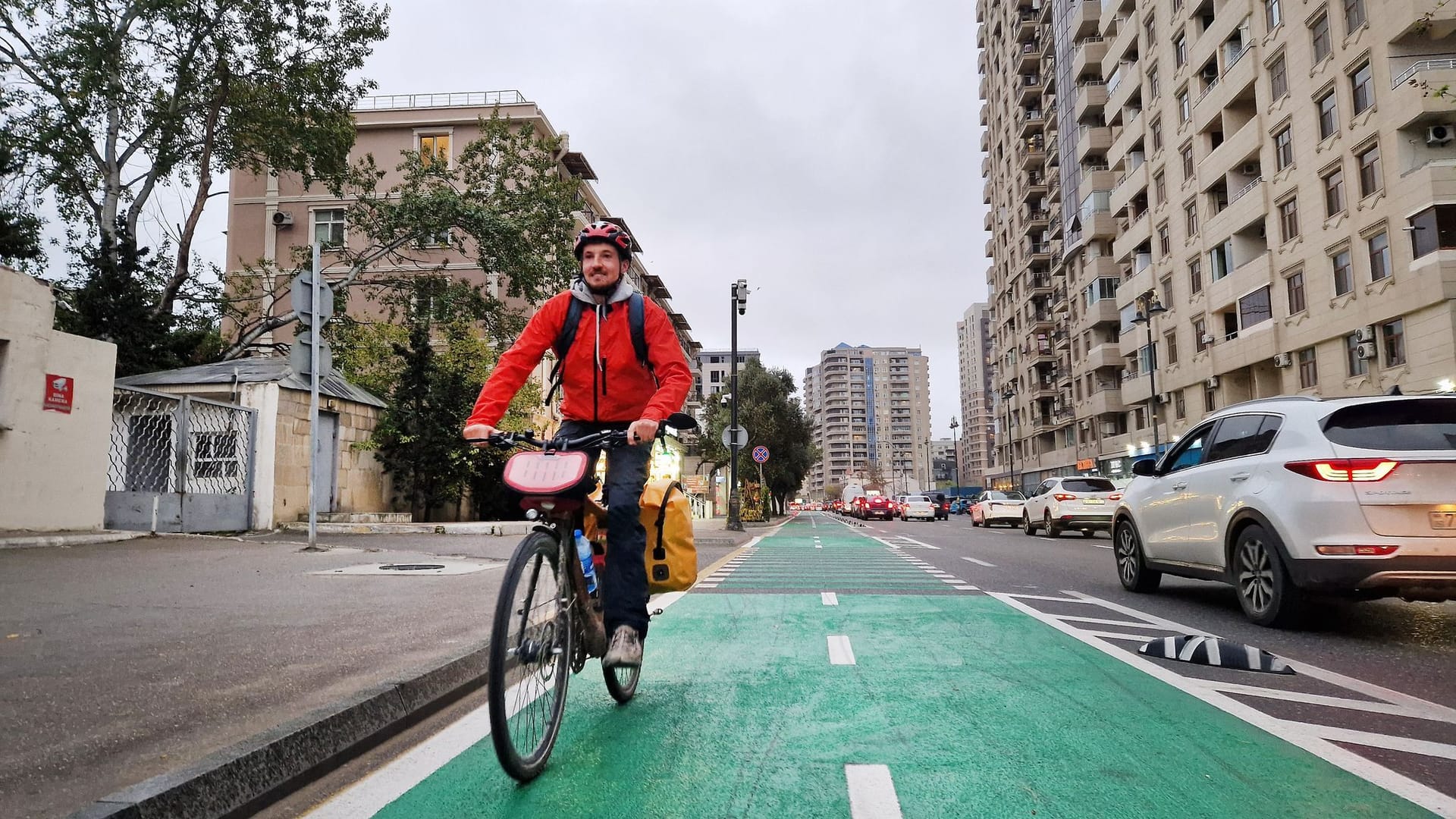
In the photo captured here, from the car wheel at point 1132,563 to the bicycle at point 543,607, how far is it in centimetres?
670

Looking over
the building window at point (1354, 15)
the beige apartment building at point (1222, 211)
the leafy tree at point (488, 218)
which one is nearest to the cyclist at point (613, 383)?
the beige apartment building at point (1222, 211)

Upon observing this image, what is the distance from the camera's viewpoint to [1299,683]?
4.66 metres

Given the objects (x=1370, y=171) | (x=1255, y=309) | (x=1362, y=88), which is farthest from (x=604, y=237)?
(x=1255, y=309)

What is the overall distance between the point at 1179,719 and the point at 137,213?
1066 inches

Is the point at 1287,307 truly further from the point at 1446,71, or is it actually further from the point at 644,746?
the point at 644,746

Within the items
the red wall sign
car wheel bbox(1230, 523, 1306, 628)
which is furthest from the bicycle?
the red wall sign

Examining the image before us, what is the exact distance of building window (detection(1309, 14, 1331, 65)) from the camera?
28531 mm

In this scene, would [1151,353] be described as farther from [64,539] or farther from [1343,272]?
[64,539]

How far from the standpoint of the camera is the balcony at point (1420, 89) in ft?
77.7

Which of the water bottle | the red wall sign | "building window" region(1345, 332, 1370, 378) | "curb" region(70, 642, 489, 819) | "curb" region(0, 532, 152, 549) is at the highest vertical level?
"building window" region(1345, 332, 1370, 378)

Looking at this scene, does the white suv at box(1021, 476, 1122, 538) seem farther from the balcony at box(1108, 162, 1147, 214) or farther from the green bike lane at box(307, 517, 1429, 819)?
the balcony at box(1108, 162, 1147, 214)

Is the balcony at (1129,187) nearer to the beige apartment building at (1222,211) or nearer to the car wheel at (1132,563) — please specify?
the beige apartment building at (1222,211)

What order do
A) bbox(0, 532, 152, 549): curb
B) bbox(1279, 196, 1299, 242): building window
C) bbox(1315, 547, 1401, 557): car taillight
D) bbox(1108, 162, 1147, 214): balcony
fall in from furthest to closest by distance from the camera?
bbox(1108, 162, 1147, 214): balcony → bbox(1279, 196, 1299, 242): building window → bbox(0, 532, 152, 549): curb → bbox(1315, 547, 1401, 557): car taillight

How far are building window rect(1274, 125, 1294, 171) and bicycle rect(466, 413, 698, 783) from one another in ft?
113
